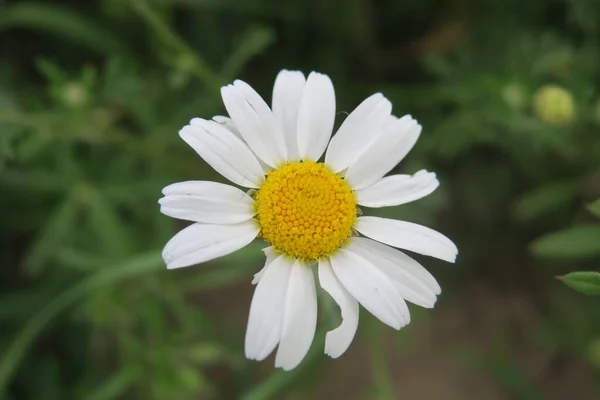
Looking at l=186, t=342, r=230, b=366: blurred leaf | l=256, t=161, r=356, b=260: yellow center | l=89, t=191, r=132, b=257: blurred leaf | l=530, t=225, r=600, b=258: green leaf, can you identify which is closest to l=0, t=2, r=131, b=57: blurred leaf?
l=89, t=191, r=132, b=257: blurred leaf

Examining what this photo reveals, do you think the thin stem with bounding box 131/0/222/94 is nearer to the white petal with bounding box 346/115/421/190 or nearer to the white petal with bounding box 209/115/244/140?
the white petal with bounding box 209/115/244/140

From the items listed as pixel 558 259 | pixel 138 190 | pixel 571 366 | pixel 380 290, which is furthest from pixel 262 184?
pixel 571 366

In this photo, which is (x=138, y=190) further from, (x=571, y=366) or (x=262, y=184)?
(x=571, y=366)

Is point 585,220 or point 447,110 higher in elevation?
point 447,110

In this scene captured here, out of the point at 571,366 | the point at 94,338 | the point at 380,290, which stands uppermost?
the point at 94,338

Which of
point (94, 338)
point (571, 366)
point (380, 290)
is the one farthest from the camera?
point (571, 366)

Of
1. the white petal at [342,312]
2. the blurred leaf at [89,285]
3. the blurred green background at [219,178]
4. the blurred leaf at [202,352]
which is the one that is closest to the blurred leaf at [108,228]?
the blurred green background at [219,178]

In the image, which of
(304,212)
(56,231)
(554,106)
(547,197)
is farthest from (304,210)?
(547,197)
